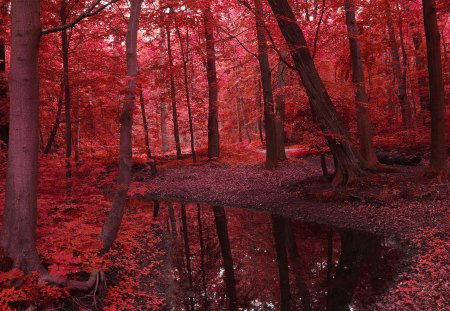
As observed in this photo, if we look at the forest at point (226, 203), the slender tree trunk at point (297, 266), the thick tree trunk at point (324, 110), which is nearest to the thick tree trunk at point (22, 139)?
the forest at point (226, 203)

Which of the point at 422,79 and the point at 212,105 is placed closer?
the point at 422,79

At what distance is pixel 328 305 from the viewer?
6309 millimetres

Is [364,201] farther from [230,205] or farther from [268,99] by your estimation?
[268,99]

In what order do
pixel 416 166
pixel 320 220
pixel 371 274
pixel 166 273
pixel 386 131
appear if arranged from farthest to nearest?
1. pixel 386 131
2. pixel 416 166
3. pixel 320 220
4. pixel 166 273
5. pixel 371 274

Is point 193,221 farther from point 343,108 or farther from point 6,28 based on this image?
point 6,28

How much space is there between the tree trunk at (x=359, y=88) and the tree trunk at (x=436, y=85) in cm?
216

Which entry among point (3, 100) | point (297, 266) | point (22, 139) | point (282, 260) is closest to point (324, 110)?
point (282, 260)

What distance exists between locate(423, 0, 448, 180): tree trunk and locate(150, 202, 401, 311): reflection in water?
372 cm

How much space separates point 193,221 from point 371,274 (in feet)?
20.9

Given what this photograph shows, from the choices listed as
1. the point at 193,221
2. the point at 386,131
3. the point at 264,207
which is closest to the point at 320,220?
the point at 264,207

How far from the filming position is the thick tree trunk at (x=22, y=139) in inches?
212

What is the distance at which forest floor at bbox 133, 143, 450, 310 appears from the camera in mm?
6238

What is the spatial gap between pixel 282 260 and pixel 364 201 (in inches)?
140

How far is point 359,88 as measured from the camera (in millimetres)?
12750
